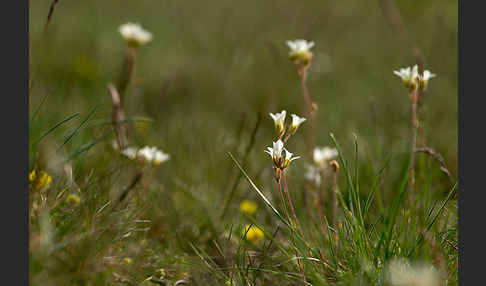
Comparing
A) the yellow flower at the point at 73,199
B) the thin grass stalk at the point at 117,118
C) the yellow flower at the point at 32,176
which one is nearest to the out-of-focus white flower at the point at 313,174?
the thin grass stalk at the point at 117,118

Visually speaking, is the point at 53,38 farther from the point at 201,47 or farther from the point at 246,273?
the point at 246,273

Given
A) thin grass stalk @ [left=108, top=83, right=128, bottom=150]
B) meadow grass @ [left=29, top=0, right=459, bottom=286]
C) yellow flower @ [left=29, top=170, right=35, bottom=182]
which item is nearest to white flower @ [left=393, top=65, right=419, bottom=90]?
meadow grass @ [left=29, top=0, right=459, bottom=286]

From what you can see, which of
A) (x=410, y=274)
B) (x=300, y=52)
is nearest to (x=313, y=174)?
(x=300, y=52)

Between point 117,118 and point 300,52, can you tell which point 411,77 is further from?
point 117,118

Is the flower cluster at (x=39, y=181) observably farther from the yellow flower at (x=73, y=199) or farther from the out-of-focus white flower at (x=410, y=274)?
the out-of-focus white flower at (x=410, y=274)

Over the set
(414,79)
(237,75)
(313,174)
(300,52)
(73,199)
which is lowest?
(73,199)
